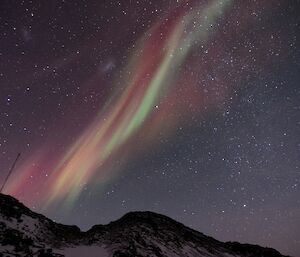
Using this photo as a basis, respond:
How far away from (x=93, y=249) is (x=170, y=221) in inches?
627

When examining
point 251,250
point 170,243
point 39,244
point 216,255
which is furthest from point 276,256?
point 39,244

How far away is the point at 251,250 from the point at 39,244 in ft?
88.8

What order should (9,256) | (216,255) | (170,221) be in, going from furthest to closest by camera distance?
(170,221) → (216,255) → (9,256)

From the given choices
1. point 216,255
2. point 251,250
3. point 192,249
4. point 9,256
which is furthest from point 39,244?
point 251,250

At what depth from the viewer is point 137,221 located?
34.2 metres

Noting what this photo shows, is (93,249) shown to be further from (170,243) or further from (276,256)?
(276,256)

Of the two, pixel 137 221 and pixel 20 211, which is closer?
pixel 20 211

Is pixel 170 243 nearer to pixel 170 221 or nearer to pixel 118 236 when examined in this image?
pixel 118 236

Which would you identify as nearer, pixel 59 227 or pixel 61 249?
pixel 61 249

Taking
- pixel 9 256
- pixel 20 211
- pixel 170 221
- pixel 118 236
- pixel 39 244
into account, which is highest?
pixel 170 221

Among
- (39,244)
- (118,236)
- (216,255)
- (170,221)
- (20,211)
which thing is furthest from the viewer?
(170,221)

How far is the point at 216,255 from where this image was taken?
3259 cm

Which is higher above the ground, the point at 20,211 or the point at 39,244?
the point at 20,211

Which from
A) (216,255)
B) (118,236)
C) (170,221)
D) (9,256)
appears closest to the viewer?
(9,256)
